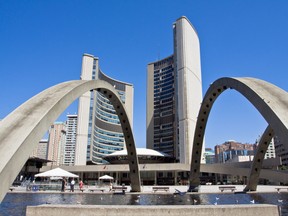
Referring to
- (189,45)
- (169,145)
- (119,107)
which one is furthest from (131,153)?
(169,145)

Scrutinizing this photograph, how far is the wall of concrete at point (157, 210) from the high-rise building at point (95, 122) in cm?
9184

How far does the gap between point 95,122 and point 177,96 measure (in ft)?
133

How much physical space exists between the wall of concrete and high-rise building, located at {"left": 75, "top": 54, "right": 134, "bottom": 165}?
9184 cm

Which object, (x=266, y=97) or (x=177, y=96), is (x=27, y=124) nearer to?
(x=266, y=97)

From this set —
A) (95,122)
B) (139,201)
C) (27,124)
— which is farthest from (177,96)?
(27,124)

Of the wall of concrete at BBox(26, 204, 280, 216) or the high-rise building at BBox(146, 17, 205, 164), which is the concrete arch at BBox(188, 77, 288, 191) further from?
the high-rise building at BBox(146, 17, 205, 164)

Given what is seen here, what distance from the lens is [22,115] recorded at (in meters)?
11.3

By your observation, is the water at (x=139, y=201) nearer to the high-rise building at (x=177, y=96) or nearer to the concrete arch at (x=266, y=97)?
the concrete arch at (x=266, y=97)

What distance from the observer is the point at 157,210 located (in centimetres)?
980

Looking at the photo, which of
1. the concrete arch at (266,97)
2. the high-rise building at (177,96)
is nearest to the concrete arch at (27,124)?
the concrete arch at (266,97)

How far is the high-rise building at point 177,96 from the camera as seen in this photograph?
344ft

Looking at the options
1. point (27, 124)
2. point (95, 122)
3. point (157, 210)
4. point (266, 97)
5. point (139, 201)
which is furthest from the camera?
point (95, 122)

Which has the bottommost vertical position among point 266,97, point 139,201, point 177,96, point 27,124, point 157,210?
point 139,201

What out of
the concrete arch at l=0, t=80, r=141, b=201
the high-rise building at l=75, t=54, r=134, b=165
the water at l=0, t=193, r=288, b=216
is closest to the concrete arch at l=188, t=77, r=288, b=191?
the water at l=0, t=193, r=288, b=216
